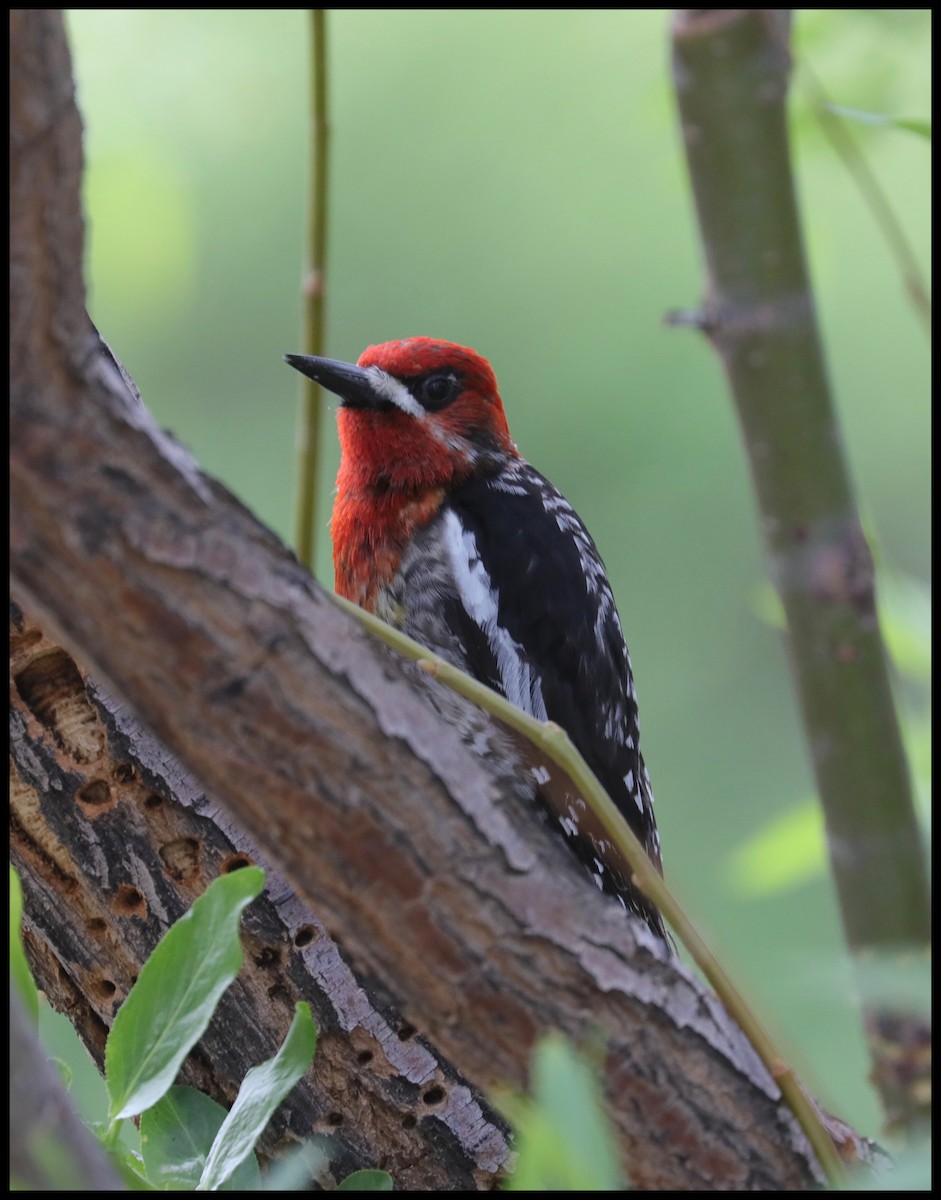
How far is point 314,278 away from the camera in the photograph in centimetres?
91

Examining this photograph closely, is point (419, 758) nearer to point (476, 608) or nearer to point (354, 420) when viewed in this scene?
point (476, 608)

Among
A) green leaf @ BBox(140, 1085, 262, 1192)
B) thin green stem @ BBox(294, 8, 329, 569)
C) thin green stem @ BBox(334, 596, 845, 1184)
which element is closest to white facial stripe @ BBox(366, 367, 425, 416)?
thin green stem @ BBox(294, 8, 329, 569)

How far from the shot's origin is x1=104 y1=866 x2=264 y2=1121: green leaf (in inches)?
27.9

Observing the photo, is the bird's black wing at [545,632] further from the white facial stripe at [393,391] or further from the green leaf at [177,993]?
the green leaf at [177,993]

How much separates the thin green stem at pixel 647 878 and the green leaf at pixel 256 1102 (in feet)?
0.75

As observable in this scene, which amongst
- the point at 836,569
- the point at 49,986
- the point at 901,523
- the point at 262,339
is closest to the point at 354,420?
the point at 836,569

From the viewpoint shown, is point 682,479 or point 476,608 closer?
point 476,608

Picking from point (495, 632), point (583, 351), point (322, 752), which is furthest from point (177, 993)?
point (583, 351)

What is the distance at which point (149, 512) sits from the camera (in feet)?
2.27

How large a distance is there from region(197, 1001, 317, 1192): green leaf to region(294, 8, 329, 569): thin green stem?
0.34 metres

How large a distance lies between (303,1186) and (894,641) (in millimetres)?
1033

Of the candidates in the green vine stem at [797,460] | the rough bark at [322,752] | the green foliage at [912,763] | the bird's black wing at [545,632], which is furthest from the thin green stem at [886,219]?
the rough bark at [322,752]

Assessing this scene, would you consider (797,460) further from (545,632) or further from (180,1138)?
(180,1138)

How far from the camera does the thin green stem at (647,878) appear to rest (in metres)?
0.79
